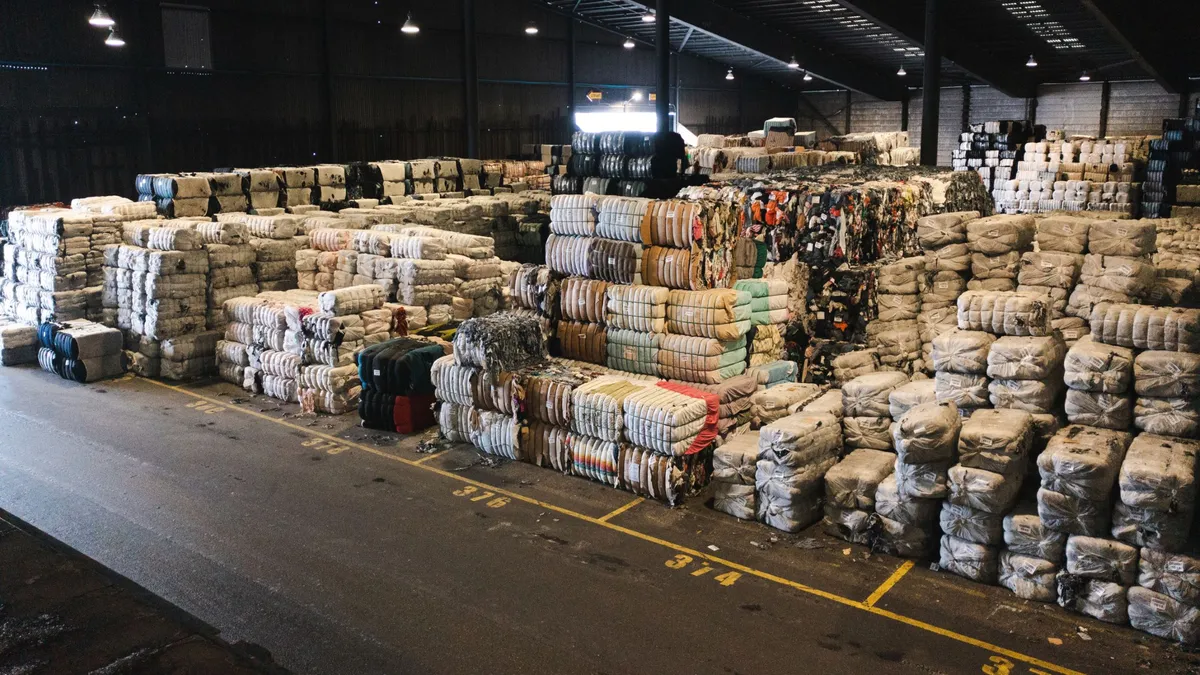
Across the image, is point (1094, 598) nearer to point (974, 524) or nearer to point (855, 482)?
point (974, 524)

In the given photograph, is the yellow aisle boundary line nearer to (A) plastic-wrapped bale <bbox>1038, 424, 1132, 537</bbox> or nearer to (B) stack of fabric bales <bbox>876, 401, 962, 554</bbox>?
(B) stack of fabric bales <bbox>876, 401, 962, 554</bbox>

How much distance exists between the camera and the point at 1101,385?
32.3ft

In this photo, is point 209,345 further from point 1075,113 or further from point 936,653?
point 1075,113

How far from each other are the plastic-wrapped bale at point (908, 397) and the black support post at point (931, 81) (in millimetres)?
19682

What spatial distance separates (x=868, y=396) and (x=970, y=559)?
2507mm

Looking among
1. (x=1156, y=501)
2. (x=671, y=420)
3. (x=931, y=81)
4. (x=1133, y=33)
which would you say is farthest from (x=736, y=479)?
(x=1133, y=33)

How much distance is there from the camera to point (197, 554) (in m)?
10.8

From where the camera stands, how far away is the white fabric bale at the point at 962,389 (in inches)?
425

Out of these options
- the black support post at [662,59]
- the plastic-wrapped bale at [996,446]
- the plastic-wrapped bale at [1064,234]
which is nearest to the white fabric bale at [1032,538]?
the plastic-wrapped bale at [996,446]

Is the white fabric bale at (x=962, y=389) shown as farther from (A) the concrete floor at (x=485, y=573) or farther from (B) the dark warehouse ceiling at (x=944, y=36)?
(B) the dark warehouse ceiling at (x=944, y=36)

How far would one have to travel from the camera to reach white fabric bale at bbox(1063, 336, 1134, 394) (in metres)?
9.77

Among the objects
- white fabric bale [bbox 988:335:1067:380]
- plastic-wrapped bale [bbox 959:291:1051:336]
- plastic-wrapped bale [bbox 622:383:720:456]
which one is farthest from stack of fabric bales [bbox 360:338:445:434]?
white fabric bale [bbox 988:335:1067:380]

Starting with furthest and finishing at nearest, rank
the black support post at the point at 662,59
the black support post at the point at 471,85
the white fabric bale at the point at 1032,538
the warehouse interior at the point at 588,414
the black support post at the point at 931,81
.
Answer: the black support post at the point at 471,85
the black support post at the point at 662,59
the black support post at the point at 931,81
the white fabric bale at the point at 1032,538
the warehouse interior at the point at 588,414

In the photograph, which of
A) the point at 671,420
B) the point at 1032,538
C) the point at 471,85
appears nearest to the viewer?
the point at 1032,538
